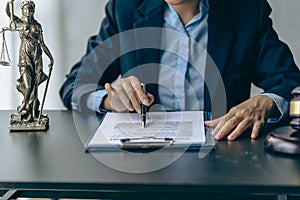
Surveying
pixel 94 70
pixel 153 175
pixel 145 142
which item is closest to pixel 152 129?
pixel 145 142

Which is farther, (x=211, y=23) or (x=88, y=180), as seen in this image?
(x=211, y=23)

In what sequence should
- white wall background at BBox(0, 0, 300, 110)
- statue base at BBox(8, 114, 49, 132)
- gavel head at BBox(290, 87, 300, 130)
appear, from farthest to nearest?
1. white wall background at BBox(0, 0, 300, 110)
2. statue base at BBox(8, 114, 49, 132)
3. gavel head at BBox(290, 87, 300, 130)

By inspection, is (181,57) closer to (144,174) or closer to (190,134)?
(190,134)

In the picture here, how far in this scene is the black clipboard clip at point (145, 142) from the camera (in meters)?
1.08

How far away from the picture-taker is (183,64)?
1643 mm

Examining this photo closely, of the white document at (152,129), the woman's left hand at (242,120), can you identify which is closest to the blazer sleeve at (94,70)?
the white document at (152,129)

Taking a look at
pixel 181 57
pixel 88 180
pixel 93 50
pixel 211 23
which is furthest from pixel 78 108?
pixel 88 180

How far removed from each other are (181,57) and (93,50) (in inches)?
11.2

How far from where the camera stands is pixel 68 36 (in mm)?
2379

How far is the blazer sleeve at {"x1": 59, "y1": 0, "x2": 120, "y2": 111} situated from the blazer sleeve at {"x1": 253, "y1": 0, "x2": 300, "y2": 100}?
466 millimetres

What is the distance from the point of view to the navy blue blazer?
160 centimetres

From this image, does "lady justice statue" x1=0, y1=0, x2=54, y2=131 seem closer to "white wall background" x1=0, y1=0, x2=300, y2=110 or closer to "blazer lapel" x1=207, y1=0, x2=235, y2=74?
"blazer lapel" x1=207, y1=0, x2=235, y2=74

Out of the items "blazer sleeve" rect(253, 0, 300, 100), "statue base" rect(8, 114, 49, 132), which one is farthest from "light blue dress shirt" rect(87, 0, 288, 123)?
"statue base" rect(8, 114, 49, 132)

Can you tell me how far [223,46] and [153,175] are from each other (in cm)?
78
